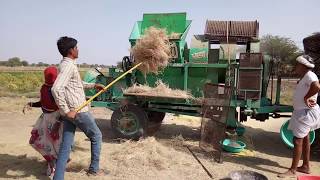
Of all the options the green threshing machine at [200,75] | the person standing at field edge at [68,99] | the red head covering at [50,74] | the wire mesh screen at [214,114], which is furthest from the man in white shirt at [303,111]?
the red head covering at [50,74]

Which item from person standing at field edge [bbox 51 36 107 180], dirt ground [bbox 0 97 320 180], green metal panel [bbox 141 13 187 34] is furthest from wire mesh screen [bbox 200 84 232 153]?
person standing at field edge [bbox 51 36 107 180]

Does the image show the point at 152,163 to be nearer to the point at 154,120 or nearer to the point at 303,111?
the point at 303,111

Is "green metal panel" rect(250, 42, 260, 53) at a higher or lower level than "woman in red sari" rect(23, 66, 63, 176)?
Answer: higher

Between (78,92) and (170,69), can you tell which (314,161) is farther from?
(78,92)

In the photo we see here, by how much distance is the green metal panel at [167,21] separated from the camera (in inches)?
358

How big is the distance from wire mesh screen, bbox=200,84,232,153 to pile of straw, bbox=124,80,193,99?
0.52 metres

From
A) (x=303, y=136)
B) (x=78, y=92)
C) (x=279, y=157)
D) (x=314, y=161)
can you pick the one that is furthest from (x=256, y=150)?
(x=78, y=92)

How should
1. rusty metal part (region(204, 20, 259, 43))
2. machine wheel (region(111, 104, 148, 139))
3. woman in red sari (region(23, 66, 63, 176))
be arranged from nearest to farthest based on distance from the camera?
woman in red sari (region(23, 66, 63, 176)), machine wheel (region(111, 104, 148, 139)), rusty metal part (region(204, 20, 259, 43))

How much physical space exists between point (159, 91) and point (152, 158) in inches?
86.8

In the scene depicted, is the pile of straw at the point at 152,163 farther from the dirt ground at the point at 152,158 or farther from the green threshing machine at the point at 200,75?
the green threshing machine at the point at 200,75

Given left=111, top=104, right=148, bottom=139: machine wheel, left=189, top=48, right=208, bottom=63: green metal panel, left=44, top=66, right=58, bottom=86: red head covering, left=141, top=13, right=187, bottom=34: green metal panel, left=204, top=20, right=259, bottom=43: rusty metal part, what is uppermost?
left=141, top=13, right=187, bottom=34: green metal panel

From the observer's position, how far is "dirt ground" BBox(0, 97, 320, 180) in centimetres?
620

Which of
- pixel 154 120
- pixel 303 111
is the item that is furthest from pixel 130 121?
pixel 303 111

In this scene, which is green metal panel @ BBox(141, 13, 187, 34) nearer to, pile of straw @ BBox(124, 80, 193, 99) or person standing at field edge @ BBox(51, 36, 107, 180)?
pile of straw @ BBox(124, 80, 193, 99)
